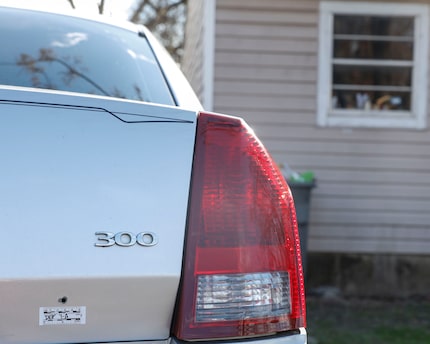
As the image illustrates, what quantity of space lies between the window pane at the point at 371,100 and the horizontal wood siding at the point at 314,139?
28 cm

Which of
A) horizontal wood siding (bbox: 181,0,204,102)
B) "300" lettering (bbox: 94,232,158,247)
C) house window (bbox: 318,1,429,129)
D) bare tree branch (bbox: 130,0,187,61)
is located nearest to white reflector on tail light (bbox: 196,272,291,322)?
"300" lettering (bbox: 94,232,158,247)

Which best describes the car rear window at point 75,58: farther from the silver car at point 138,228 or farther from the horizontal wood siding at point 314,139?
the horizontal wood siding at point 314,139

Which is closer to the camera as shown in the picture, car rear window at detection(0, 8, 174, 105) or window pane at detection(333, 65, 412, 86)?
car rear window at detection(0, 8, 174, 105)

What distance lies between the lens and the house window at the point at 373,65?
6492 mm

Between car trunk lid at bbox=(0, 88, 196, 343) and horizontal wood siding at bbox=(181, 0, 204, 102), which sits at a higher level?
horizontal wood siding at bbox=(181, 0, 204, 102)

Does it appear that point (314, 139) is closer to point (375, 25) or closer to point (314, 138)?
point (314, 138)

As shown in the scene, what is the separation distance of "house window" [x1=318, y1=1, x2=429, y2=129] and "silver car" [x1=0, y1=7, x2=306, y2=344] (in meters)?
4.94

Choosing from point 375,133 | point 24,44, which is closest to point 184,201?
point 24,44

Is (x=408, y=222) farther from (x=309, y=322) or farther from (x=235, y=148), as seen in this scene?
(x=235, y=148)

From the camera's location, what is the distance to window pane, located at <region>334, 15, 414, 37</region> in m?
6.59

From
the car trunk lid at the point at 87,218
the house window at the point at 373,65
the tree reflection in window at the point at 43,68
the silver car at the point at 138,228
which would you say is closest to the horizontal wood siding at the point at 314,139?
the house window at the point at 373,65

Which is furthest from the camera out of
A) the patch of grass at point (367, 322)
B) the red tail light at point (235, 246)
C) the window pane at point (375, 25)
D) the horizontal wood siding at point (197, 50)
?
the horizontal wood siding at point (197, 50)

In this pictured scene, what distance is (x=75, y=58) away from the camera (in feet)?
8.18

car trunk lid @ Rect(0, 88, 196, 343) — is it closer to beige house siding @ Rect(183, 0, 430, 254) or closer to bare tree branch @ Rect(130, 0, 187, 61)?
beige house siding @ Rect(183, 0, 430, 254)
